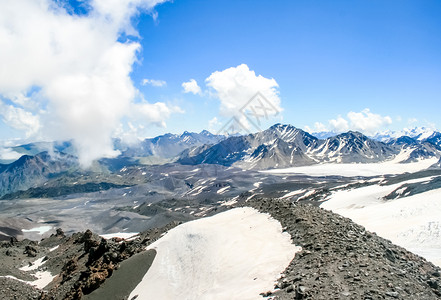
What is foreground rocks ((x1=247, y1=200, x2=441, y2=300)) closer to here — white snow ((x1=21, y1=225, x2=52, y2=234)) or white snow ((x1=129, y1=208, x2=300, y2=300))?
white snow ((x1=129, y1=208, x2=300, y2=300))

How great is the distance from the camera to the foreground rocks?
41.7 feet

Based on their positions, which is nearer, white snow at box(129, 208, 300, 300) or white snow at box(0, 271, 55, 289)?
white snow at box(129, 208, 300, 300)

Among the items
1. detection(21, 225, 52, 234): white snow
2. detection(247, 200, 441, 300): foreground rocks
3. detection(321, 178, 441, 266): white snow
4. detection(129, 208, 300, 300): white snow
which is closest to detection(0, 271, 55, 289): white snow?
detection(129, 208, 300, 300): white snow

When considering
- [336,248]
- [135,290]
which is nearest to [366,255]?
[336,248]

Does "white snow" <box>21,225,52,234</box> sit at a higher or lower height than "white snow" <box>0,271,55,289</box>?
higher

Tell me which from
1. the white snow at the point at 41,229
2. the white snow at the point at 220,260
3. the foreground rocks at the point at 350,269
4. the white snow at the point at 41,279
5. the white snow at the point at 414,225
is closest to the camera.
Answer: the foreground rocks at the point at 350,269

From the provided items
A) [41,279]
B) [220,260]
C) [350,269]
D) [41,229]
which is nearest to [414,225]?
[350,269]

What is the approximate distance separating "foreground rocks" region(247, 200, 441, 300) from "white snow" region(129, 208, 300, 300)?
4.45 feet

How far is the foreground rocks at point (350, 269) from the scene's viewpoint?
1272 cm

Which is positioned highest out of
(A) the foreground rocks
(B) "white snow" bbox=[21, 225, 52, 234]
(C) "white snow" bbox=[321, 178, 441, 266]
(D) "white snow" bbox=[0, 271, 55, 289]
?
(B) "white snow" bbox=[21, 225, 52, 234]

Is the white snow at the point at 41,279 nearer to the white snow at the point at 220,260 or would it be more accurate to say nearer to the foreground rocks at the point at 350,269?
the white snow at the point at 220,260

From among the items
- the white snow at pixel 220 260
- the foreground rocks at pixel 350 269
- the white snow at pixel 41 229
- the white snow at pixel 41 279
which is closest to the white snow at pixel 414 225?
the foreground rocks at pixel 350 269

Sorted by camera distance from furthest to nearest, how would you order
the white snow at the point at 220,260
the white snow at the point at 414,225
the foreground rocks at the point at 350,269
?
the white snow at the point at 414,225 < the white snow at the point at 220,260 < the foreground rocks at the point at 350,269

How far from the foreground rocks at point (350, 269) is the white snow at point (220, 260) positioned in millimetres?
1355
